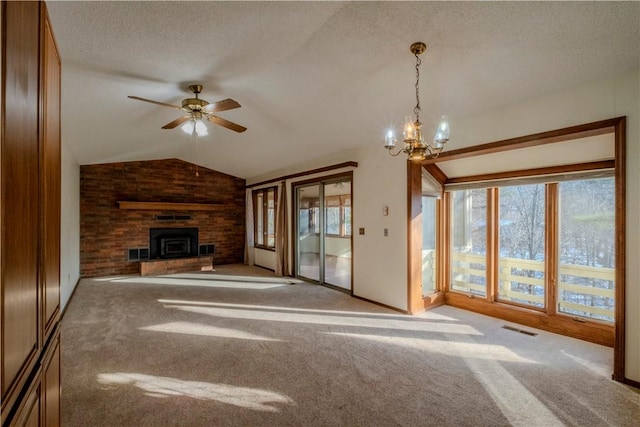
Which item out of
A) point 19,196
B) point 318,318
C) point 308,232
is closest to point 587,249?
point 318,318

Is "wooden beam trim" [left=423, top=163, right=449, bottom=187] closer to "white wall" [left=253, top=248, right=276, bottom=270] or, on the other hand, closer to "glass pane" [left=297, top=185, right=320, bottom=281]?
"glass pane" [left=297, top=185, right=320, bottom=281]

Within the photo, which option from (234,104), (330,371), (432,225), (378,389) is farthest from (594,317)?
(234,104)

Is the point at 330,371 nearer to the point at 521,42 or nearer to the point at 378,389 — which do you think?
the point at 378,389

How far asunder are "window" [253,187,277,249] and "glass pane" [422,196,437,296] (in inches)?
153

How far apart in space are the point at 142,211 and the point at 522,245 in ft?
25.0

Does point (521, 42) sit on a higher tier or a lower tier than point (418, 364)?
higher

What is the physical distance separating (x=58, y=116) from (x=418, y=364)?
3195mm

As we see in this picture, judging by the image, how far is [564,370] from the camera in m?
2.72

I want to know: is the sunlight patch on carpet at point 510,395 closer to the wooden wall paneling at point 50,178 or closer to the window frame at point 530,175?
the window frame at point 530,175

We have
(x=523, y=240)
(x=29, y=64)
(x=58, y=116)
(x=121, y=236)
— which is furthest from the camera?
(x=121, y=236)

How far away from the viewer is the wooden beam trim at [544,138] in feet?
8.81

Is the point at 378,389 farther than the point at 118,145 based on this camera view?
No

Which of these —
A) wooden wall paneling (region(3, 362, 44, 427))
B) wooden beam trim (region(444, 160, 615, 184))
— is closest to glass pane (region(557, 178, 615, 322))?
wooden beam trim (region(444, 160, 615, 184))

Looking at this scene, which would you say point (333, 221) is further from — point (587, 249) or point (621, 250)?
point (621, 250)
